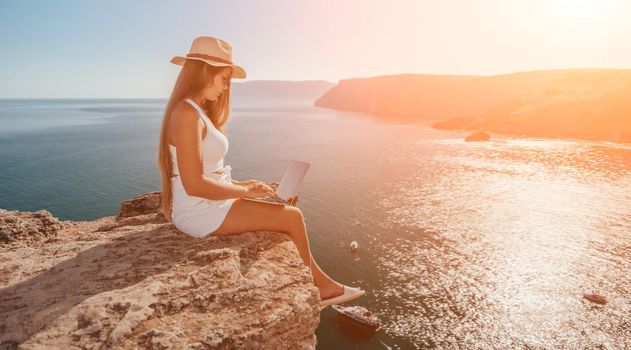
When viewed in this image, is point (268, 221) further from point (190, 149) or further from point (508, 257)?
point (508, 257)

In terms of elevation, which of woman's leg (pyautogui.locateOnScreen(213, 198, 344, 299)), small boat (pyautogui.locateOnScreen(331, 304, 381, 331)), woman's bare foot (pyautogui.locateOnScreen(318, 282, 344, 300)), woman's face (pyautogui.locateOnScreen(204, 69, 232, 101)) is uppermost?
woman's face (pyautogui.locateOnScreen(204, 69, 232, 101))

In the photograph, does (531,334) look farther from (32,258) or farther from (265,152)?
(265,152)

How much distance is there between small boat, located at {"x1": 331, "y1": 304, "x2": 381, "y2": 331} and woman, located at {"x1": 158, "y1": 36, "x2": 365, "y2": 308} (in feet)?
71.4

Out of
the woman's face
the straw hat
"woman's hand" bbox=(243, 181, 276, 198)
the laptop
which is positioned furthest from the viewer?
the laptop

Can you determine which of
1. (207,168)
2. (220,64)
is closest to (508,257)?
(207,168)

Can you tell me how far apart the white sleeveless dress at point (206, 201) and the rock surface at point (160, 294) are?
0.97 feet

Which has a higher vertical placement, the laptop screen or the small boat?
the laptop screen

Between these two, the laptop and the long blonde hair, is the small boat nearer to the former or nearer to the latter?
the laptop

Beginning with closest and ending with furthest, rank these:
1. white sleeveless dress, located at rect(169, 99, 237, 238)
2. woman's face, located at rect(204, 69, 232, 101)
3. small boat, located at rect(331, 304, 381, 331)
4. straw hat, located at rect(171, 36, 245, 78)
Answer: straw hat, located at rect(171, 36, 245, 78), white sleeveless dress, located at rect(169, 99, 237, 238), woman's face, located at rect(204, 69, 232, 101), small boat, located at rect(331, 304, 381, 331)

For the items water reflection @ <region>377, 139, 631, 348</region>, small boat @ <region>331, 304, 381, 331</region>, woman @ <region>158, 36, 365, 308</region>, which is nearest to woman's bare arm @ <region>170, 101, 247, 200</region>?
woman @ <region>158, 36, 365, 308</region>

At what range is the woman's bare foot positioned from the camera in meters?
5.70

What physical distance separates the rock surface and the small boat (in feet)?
73.4

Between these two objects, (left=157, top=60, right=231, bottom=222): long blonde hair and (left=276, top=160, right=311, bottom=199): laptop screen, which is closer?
(left=157, top=60, right=231, bottom=222): long blonde hair

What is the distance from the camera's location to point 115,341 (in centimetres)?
359
